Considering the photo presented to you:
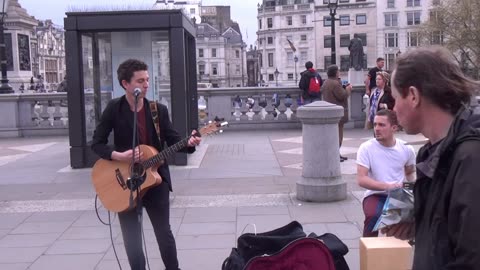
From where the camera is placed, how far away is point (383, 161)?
16.7 ft

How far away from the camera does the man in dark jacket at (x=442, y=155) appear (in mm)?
1993

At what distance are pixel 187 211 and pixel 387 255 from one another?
15.4ft

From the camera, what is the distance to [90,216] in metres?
8.16

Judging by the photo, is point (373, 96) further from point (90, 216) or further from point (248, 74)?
point (248, 74)

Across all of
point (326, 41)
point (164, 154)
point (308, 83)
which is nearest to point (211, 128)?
point (164, 154)

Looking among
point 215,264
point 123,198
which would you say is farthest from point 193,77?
point 123,198

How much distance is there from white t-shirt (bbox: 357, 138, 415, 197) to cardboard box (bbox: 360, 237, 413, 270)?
115 cm

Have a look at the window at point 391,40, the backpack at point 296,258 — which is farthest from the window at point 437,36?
the backpack at point 296,258

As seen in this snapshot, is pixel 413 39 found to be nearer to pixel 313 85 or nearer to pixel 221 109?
pixel 221 109

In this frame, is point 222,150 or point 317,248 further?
point 222,150

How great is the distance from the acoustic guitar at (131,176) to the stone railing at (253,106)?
13878 mm

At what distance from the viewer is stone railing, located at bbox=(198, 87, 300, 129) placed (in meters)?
18.9

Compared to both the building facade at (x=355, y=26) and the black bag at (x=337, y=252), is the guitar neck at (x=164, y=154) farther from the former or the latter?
the building facade at (x=355, y=26)

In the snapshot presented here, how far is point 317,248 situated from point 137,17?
847 centimetres
